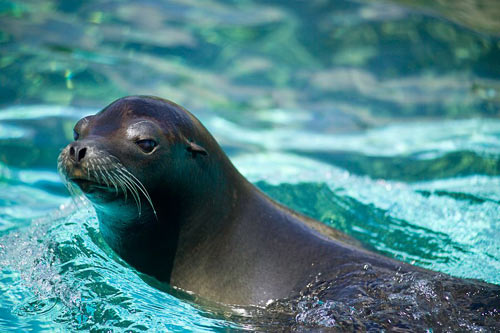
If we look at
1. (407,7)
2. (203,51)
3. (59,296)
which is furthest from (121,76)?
(59,296)

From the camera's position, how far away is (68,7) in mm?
10852

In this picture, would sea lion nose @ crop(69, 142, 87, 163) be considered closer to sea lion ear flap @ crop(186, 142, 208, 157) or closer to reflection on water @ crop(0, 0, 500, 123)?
sea lion ear flap @ crop(186, 142, 208, 157)

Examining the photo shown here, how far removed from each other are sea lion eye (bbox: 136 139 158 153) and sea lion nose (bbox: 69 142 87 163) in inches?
14.7

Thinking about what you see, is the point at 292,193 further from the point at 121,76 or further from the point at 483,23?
the point at 483,23

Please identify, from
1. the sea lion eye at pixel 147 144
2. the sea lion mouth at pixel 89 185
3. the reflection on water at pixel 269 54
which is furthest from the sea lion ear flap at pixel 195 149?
the reflection on water at pixel 269 54

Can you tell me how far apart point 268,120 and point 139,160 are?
6214 millimetres

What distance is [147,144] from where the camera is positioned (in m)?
3.95

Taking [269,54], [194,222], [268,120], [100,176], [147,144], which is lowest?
[194,222]

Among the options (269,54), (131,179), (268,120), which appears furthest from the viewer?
(269,54)

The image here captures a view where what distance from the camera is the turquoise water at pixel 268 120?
4434 millimetres

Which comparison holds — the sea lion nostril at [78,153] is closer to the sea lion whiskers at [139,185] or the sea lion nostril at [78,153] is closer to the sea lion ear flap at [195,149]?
the sea lion whiskers at [139,185]

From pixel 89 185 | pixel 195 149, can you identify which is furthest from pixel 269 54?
pixel 89 185

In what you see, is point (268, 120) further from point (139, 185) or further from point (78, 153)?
point (78, 153)

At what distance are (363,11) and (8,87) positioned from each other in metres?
6.08
